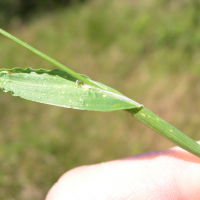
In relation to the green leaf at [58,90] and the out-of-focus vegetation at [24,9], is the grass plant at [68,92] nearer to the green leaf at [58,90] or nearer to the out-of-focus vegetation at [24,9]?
the green leaf at [58,90]

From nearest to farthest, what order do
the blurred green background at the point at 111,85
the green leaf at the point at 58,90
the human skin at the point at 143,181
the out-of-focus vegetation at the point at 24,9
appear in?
the green leaf at the point at 58,90, the human skin at the point at 143,181, the blurred green background at the point at 111,85, the out-of-focus vegetation at the point at 24,9

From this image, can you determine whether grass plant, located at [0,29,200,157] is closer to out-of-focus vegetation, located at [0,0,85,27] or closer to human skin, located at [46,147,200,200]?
human skin, located at [46,147,200,200]

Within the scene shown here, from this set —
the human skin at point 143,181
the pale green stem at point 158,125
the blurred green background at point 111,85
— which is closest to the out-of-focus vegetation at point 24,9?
the blurred green background at point 111,85

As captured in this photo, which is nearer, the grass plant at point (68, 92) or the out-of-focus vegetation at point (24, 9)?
the grass plant at point (68, 92)

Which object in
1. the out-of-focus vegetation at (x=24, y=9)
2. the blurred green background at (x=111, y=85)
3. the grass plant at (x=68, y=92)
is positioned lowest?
the grass plant at (x=68, y=92)

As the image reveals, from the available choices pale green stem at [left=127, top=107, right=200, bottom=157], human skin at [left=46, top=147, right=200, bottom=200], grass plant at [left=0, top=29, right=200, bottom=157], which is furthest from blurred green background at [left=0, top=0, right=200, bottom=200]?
grass plant at [left=0, top=29, right=200, bottom=157]

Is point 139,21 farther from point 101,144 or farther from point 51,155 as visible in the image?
point 51,155
